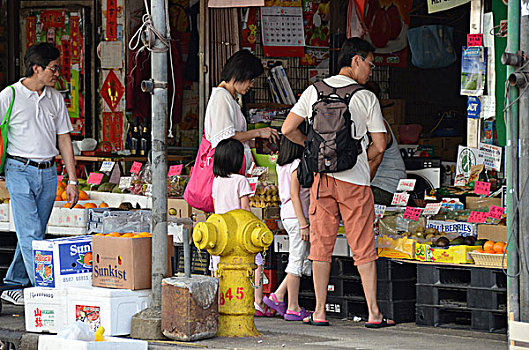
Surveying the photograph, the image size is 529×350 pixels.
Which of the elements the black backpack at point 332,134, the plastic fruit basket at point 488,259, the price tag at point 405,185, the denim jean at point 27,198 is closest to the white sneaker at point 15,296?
the denim jean at point 27,198

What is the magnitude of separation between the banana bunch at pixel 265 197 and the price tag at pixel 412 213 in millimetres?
1286

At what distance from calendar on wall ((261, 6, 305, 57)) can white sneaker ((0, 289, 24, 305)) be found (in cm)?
428

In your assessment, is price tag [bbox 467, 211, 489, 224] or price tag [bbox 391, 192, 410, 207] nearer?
price tag [bbox 467, 211, 489, 224]

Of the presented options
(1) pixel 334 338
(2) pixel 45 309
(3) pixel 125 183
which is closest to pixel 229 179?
(1) pixel 334 338

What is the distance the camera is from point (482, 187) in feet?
29.6

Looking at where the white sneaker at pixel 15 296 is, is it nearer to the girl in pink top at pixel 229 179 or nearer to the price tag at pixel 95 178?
the girl in pink top at pixel 229 179

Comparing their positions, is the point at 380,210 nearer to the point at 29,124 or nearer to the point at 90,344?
the point at 29,124

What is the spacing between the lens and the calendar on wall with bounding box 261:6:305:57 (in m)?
11.6

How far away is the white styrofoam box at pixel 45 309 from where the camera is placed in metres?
7.52

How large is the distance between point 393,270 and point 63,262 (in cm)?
276

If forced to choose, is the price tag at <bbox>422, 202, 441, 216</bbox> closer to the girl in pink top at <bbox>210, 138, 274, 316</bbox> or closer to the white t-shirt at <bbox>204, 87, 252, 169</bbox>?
the girl in pink top at <bbox>210, 138, 274, 316</bbox>

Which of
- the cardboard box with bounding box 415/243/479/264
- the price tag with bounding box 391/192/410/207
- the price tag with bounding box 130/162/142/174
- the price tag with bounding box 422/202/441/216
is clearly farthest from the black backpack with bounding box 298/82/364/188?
the price tag with bounding box 130/162/142/174

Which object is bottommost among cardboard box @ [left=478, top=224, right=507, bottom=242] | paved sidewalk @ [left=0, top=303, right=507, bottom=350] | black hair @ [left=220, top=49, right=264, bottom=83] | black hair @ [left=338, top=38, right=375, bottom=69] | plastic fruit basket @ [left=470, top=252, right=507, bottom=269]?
paved sidewalk @ [left=0, top=303, right=507, bottom=350]

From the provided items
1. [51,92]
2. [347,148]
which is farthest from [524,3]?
[51,92]
